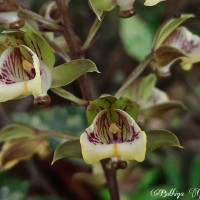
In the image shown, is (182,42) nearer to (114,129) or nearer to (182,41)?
(182,41)

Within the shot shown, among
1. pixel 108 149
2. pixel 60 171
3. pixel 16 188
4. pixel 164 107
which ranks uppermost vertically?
pixel 108 149

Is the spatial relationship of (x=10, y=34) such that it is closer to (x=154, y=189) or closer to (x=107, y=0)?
(x=107, y=0)

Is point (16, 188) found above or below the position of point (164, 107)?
below

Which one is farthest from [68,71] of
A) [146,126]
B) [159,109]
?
[146,126]

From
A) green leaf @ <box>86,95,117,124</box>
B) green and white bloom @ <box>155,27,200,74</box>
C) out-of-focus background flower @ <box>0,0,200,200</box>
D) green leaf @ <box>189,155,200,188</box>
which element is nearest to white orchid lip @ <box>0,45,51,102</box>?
green leaf @ <box>86,95,117,124</box>

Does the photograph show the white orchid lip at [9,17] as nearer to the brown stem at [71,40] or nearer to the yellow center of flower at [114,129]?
the brown stem at [71,40]

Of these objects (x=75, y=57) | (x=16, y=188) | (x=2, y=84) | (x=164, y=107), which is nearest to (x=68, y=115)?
(x=16, y=188)

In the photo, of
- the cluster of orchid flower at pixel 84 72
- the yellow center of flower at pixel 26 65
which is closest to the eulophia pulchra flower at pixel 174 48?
the cluster of orchid flower at pixel 84 72
